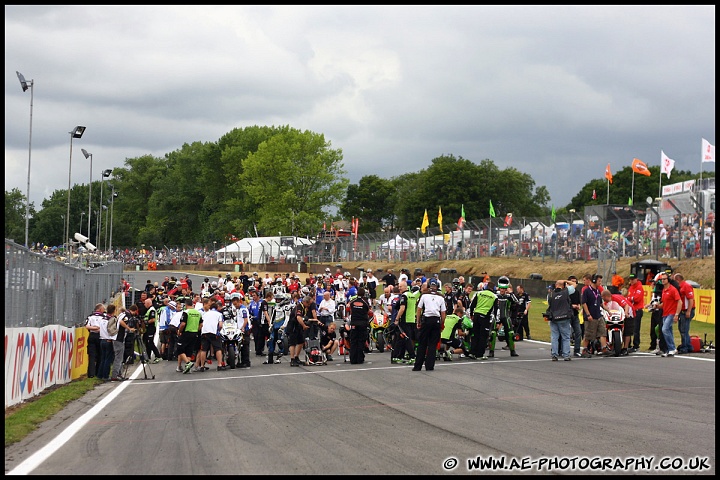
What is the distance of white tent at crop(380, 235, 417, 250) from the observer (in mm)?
57969

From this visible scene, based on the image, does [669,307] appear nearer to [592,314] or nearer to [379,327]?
[592,314]

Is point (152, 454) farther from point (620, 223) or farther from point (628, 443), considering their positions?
point (620, 223)


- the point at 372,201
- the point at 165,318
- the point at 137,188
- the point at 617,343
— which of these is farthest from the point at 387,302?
the point at 137,188

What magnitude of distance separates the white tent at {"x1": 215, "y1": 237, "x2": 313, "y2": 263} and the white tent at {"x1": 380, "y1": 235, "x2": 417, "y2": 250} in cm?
1645

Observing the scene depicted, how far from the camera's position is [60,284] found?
18.0 meters

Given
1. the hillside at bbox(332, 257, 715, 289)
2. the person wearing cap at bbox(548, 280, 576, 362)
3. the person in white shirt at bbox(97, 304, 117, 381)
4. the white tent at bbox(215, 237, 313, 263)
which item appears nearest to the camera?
the person in white shirt at bbox(97, 304, 117, 381)

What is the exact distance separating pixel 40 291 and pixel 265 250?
67765 millimetres

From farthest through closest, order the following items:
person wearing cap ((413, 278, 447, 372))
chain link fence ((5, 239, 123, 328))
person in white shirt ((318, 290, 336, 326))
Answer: person in white shirt ((318, 290, 336, 326)), person wearing cap ((413, 278, 447, 372)), chain link fence ((5, 239, 123, 328))

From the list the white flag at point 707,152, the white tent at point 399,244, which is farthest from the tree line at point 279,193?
the white flag at point 707,152

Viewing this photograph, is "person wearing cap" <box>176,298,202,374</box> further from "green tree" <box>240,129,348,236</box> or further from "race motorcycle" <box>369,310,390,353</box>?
"green tree" <box>240,129,348,236</box>

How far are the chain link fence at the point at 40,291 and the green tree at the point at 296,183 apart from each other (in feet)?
234

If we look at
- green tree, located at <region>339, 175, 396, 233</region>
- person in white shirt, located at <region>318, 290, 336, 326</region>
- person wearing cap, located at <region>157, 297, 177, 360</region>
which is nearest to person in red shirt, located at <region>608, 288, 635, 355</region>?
person in white shirt, located at <region>318, 290, 336, 326</region>

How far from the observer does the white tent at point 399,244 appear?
190 feet

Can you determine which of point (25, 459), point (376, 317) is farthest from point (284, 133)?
point (25, 459)
